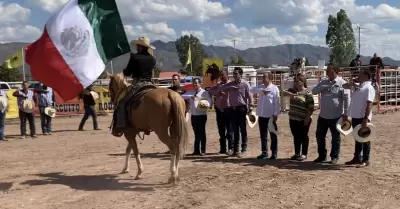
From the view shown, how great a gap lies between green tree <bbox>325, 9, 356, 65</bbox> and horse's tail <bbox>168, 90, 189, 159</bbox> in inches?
2485

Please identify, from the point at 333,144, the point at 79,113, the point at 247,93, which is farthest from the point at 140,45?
the point at 79,113

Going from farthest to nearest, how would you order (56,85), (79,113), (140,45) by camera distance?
(79,113), (140,45), (56,85)

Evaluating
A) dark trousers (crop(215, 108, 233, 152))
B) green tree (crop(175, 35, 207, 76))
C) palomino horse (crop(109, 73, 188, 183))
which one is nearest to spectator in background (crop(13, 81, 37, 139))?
dark trousers (crop(215, 108, 233, 152))

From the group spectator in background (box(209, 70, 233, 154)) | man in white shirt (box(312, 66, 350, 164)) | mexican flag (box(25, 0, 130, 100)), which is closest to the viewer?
mexican flag (box(25, 0, 130, 100))

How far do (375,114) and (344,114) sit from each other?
11.6 m

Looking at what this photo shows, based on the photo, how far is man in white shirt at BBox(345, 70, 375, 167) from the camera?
834 centimetres

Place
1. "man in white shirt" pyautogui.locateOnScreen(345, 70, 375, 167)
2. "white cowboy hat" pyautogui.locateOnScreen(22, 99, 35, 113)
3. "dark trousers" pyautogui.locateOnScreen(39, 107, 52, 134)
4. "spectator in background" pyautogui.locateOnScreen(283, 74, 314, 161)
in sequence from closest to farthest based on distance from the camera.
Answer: "man in white shirt" pyautogui.locateOnScreen(345, 70, 375, 167) → "spectator in background" pyautogui.locateOnScreen(283, 74, 314, 161) → "white cowboy hat" pyautogui.locateOnScreen(22, 99, 35, 113) → "dark trousers" pyautogui.locateOnScreen(39, 107, 52, 134)

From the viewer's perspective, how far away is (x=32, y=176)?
873cm

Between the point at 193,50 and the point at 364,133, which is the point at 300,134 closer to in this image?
the point at 364,133

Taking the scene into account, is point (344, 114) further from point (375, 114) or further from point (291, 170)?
point (375, 114)

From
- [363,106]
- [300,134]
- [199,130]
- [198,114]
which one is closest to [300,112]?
[300,134]

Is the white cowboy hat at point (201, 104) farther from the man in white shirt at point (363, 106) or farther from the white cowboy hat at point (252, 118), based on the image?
the man in white shirt at point (363, 106)

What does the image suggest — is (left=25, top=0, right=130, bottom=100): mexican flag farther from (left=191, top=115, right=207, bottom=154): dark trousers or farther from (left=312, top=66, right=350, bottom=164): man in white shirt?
(left=312, top=66, right=350, bottom=164): man in white shirt

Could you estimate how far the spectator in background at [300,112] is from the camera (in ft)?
29.8
